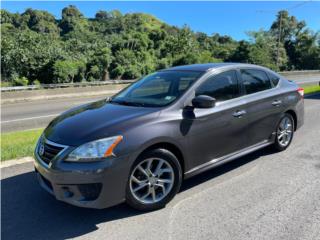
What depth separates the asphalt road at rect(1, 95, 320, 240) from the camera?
324cm

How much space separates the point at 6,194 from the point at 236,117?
326 cm

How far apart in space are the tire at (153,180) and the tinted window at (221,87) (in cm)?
105

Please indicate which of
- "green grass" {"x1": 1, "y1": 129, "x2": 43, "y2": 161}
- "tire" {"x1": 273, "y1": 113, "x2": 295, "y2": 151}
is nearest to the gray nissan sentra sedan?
"tire" {"x1": 273, "y1": 113, "x2": 295, "y2": 151}

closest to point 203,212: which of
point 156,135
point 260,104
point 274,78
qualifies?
point 156,135

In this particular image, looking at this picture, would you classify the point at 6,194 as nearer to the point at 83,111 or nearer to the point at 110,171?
the point at 83,111

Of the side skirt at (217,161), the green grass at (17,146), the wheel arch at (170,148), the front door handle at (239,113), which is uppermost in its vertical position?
the front door handle at (239,113)

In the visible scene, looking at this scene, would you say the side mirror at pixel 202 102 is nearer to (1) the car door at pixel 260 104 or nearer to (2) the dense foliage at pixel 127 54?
(1) the car door at pixel 260 104

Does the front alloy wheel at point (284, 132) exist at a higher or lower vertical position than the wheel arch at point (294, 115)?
lower

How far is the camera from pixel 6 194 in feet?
13.8

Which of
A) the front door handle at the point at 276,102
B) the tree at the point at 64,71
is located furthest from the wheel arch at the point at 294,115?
the tree at the point at 64,71

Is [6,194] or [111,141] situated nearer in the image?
[111,141]

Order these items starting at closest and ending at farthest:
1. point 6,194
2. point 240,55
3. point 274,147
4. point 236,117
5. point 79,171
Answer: point 79,171 → point 6,194 → point 236,117 → point 274,147 → point 240,55

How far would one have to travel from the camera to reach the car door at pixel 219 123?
406 centimetres

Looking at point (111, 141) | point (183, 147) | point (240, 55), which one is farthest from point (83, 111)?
point (240, 55)
